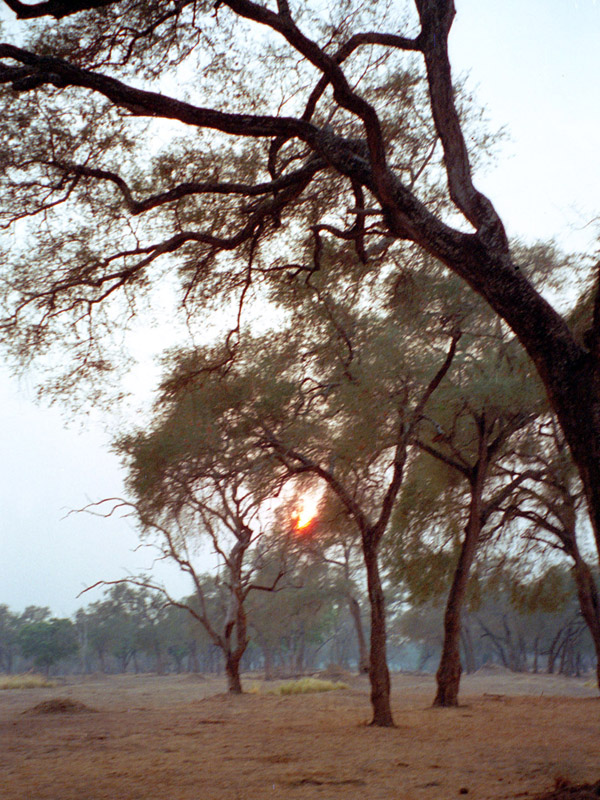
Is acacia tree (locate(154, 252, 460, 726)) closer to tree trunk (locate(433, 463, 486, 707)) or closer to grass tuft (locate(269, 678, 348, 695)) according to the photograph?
tree trunk (locate(433, 463, 486, 707))

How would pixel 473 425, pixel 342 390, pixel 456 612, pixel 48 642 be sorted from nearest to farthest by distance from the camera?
pixel 342 390, pixel 456 612, pixel 473 425, pixel 48 642

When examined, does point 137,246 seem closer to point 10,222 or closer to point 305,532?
point 10,222

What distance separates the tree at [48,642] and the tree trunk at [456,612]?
4390 cm

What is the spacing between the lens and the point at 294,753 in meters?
6.80

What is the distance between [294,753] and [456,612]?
5.70 meters

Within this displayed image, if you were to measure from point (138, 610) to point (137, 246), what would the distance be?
50.5 meters

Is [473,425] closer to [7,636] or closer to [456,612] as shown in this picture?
[456,612]

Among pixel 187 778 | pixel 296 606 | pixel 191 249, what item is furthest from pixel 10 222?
pixel 296 606

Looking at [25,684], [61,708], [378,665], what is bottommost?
[25,684]

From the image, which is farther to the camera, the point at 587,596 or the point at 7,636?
the point at 7,636

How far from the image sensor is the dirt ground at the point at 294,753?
4.98m

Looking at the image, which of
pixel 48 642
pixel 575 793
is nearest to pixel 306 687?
pixel 575 793

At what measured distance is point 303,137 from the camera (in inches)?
214

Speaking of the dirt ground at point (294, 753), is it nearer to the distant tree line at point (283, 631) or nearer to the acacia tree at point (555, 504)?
the acacia tree at point (555, 504)
